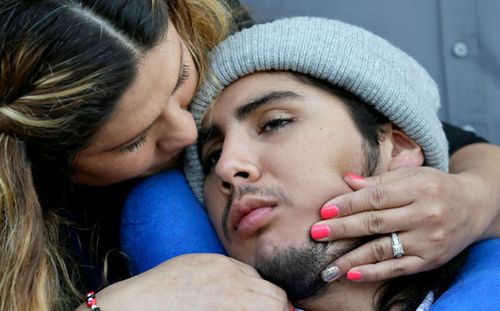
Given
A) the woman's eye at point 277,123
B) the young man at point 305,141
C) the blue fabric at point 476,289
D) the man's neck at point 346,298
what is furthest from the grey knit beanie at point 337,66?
the man's neck at point 346,298

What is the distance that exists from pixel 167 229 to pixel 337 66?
0.52 meters

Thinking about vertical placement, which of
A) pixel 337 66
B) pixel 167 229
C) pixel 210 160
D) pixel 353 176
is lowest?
pixel 167 229

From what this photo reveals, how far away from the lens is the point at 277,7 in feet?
8.00

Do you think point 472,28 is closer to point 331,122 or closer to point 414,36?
point 414,36

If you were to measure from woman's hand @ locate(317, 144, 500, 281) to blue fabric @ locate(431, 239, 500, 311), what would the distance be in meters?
0.06

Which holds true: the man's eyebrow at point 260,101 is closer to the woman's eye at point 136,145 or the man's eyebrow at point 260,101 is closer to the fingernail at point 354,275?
the woman's eye at point 136,145

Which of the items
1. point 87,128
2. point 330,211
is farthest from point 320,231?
point 87,128

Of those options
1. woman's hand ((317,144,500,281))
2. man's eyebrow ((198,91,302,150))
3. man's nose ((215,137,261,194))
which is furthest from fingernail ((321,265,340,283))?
man's eyebrow ((198,91,302,150))

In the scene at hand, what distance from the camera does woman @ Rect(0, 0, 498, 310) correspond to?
135cm

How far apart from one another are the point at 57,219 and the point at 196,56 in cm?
46

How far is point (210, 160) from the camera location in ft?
5.74

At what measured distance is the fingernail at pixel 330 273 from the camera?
150 centimetres

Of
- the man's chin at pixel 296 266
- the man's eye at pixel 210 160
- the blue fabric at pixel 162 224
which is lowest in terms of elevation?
the blue fabric at pixel 162 224

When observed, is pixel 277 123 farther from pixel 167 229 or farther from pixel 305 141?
pixel 167 229
